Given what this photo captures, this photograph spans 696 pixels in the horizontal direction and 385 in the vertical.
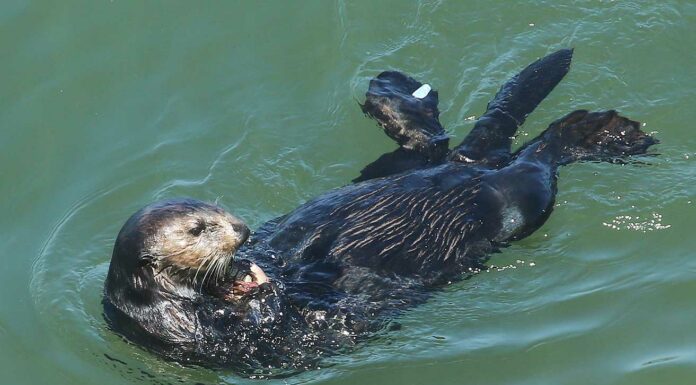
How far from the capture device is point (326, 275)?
248 inches

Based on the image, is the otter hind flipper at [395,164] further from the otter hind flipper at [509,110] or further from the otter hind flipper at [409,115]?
the otter hind flipper at [509,110]

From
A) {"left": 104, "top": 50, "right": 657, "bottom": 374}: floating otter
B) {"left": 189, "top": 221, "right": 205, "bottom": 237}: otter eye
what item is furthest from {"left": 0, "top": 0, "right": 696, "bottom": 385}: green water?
{"left": 189, "top": 221, "right": 205, "bottom": 237}: otter eye

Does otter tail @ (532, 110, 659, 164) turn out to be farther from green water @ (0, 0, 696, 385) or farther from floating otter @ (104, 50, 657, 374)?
green water @ (0, 0, 696, 385)

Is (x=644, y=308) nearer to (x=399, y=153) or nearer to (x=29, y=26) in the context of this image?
(x=399, y=153)

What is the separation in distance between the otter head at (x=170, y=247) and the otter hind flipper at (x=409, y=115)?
6.23 feet

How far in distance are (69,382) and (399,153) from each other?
2822mm

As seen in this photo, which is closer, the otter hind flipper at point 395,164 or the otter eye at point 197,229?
the otter eye at point 197,229

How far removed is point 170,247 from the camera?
5.73 meters

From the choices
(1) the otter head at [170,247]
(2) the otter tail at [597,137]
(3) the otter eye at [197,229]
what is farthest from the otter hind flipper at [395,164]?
(3) the otter eye at [197,229]

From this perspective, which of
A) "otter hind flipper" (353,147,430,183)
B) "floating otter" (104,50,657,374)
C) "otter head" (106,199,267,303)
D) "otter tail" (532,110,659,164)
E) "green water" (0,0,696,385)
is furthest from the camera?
"otter hind flipper" (353,147,430,183)

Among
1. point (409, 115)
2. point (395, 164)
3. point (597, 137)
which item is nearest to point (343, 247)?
point (395, 164)

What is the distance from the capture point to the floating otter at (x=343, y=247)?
5.84 metres

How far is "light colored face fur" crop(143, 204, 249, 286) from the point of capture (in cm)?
572

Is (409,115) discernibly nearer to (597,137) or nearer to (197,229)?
(597,137)
